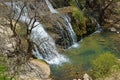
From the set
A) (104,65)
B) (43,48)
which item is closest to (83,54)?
(43,48)

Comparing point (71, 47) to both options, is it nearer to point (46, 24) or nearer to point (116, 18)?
point (46, 24)

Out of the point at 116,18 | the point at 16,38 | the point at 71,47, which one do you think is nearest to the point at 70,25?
the point at 71,47

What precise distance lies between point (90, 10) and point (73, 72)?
31.2ft

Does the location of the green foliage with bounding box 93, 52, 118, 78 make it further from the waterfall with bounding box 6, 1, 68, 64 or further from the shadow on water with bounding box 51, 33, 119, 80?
the waterfall with bounding box 6, 1, 68, 64

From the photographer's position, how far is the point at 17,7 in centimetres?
1927

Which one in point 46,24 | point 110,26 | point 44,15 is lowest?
point 110,26

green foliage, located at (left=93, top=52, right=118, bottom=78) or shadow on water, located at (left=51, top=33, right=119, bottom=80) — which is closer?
green foliage, located at (left=93, top=52, right=118, bottom=78)

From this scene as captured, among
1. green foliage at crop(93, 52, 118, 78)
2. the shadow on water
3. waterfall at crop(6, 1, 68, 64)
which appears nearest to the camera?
green foliage at crop(93, 52, 118, 78)

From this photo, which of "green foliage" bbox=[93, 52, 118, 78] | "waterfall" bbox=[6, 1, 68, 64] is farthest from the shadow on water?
"green foliage" bbox=[93, 52, 118, 78]

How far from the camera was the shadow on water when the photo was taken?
55.8 feet

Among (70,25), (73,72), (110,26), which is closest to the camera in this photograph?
(73,72)

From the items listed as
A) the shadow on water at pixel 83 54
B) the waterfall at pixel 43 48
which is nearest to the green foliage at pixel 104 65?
the shadow on water at pixel 83 54

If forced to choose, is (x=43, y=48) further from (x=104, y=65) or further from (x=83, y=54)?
(x=104, y=65)

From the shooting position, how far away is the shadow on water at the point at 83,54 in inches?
670
